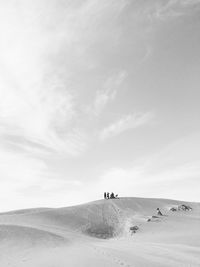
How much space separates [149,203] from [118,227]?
11639mm

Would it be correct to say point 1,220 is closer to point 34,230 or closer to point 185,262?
point 34,230

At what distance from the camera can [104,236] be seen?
89.3 feet

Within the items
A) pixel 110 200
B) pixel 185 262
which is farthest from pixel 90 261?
pixel 110 200

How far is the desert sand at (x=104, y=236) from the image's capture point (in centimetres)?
1592

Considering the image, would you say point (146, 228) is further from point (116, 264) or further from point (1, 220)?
point (116, 264)

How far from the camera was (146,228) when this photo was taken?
95.2ft

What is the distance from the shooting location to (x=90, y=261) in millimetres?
14953

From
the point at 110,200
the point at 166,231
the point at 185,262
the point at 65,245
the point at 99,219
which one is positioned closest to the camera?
the point at 185,262

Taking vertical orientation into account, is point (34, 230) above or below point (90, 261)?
above

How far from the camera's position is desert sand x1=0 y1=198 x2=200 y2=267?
1592 centimetres

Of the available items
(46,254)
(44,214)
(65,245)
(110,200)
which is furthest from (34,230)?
(110,200)

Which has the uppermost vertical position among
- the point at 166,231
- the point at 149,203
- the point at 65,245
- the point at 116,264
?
the point at 149,203

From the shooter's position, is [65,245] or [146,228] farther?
[146,228]

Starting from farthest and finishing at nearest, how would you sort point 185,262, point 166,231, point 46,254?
1. point 166,231
2. point 46,254
3. point 185,262
